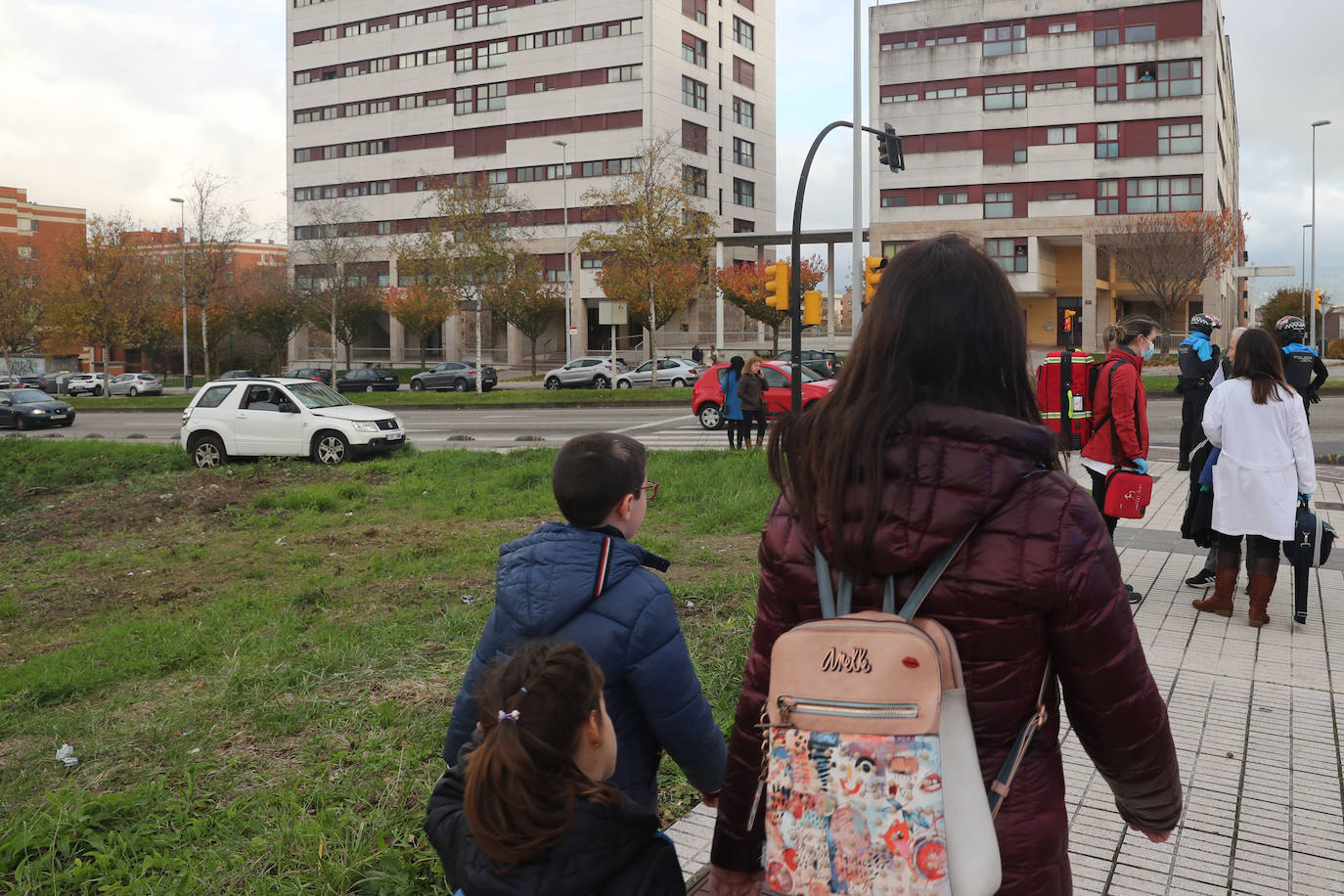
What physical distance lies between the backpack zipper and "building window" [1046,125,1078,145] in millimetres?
61175

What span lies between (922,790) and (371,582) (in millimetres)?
7098

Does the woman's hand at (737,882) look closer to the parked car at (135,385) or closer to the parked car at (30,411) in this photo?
the parked car at (30,411)

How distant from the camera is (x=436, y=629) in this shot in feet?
21.2

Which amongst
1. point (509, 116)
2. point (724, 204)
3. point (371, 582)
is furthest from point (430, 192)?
point (371, 582)

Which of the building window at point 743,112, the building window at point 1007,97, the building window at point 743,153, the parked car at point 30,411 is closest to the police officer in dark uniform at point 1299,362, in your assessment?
the parked car at point 30,411

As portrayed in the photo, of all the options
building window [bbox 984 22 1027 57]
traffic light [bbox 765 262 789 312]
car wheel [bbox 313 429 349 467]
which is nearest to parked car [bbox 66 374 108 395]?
car wheel [bbox 313 429 349 467]

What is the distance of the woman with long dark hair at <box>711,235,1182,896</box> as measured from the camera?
5.59 ft

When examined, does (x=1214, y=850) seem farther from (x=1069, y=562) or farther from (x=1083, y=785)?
(x=1069, y=562)

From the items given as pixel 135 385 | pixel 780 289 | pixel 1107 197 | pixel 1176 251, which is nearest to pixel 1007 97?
pixel 1107 197

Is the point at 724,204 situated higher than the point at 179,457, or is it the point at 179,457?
the point at 724,204

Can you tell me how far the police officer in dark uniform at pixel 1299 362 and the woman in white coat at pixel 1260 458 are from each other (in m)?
0.82

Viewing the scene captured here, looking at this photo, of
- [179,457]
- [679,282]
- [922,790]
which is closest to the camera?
[922,790]

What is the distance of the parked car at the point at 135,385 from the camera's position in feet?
176

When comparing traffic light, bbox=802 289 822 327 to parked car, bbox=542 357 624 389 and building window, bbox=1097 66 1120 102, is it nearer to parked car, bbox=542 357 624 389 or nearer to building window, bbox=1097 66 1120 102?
parked car, bbox=542 357 624 389
